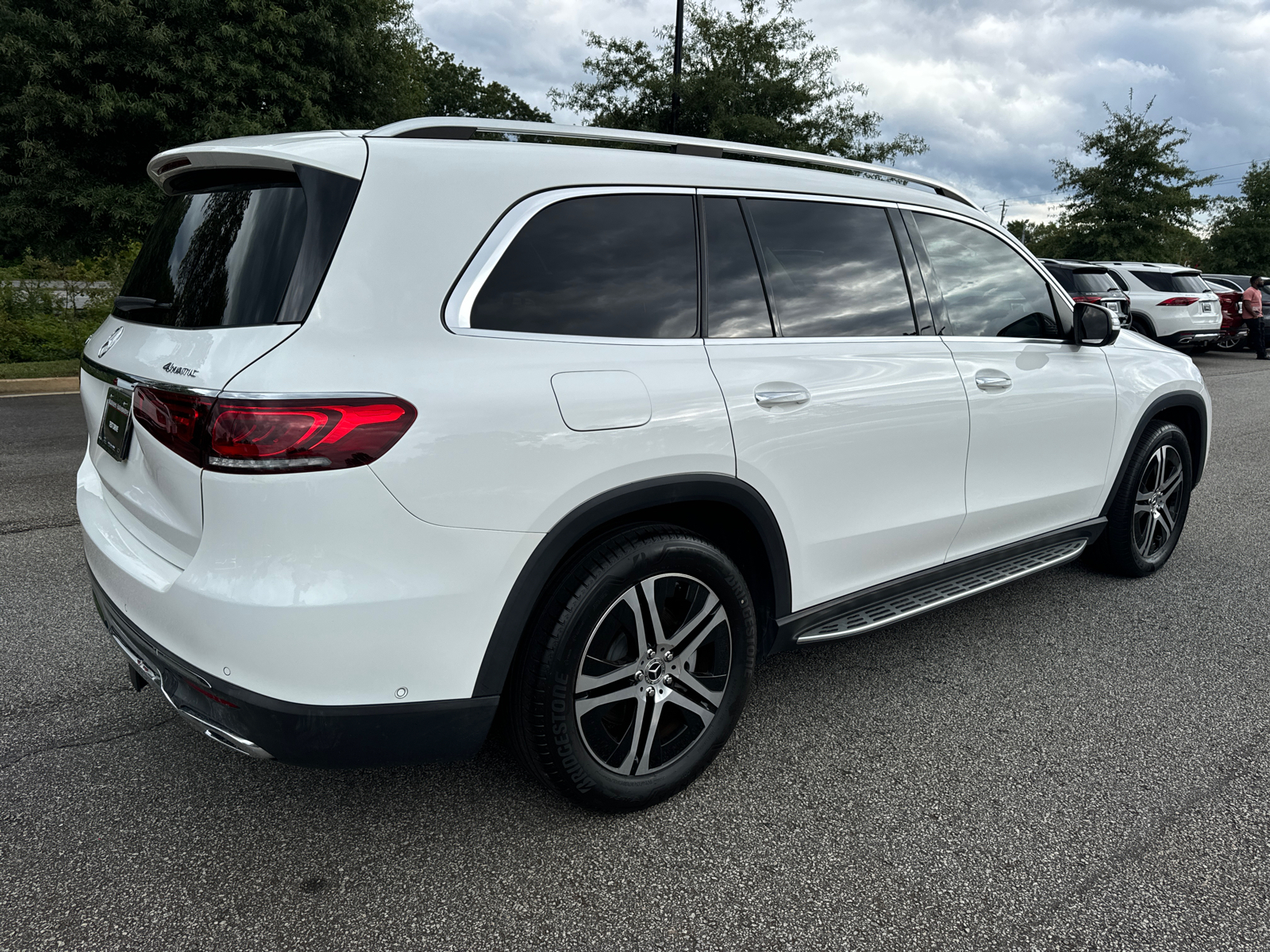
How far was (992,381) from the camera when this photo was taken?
11.0 feet

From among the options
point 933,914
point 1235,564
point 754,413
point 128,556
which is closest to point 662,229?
point 754,413

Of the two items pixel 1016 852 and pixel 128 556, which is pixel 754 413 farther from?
pixel 128 556

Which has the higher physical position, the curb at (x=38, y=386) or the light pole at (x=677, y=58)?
the light pole at (x=677, y=58)

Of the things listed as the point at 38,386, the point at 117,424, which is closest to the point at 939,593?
the point at 117,424

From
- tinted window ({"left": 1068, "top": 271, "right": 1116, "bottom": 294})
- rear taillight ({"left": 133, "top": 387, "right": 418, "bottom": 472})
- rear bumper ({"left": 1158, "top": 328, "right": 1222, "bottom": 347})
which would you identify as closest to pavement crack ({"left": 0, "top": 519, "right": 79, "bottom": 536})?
rear taillight ({"left": 133, "top": 387, "right": 418, "bottom": 472})

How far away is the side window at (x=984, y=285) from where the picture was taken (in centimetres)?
340

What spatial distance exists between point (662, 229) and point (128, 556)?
67.2 inches

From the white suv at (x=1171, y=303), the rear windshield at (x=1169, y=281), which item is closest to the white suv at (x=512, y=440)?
the white suv at (x=1171, y=303)

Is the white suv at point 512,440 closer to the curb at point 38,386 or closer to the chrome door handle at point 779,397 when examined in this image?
the chrome door handle at point 779,397

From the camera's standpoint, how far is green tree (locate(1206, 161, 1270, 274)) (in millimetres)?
40844

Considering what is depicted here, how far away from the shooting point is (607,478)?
2.23 meters

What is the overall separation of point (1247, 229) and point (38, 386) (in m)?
48.2

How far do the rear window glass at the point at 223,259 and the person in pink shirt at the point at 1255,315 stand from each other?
67.8 ft

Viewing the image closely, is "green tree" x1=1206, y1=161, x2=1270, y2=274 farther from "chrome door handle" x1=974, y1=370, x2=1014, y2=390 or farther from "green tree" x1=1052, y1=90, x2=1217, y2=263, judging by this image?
"chrome door handle" x1=974, y1=370, x2=1014, y2=390
